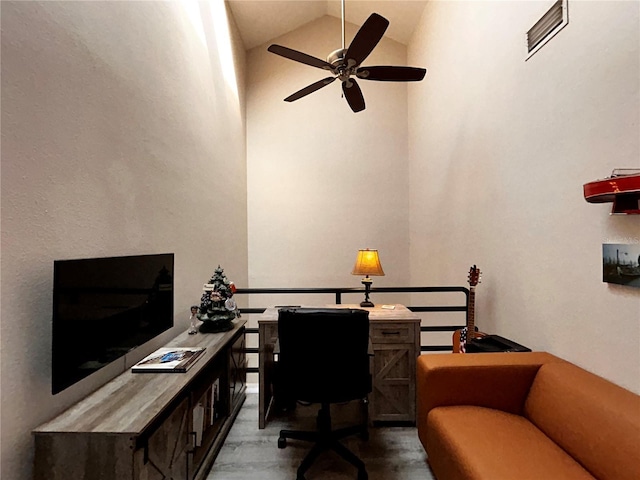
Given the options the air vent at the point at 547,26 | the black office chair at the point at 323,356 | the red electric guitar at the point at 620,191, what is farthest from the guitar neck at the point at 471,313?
the air vent at the point at 547,26

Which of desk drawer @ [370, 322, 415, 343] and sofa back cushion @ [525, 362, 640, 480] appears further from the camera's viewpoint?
desk drawer @ [370, 322, 415, 343]

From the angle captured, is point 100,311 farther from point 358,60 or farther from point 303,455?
point 358,60

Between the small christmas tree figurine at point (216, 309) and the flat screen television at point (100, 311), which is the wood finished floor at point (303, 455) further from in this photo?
the flat screen television at point (100, 311)

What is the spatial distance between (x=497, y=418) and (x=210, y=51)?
3.84m

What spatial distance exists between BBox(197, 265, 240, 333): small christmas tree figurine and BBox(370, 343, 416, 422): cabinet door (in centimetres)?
114

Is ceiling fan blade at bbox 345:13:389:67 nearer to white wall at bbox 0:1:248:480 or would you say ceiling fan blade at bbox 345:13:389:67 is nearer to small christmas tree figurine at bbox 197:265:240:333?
white wall at bbox 0:1:248:480

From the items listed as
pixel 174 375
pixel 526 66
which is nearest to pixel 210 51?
pixel 526 66

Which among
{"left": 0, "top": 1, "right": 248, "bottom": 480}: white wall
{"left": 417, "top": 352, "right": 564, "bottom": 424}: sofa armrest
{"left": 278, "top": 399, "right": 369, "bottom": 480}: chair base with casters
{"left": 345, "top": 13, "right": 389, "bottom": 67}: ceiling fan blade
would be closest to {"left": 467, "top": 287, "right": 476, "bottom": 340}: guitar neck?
{"left": 417, "top": 352, "right": 564, "bottom": 424}: sofa armrest

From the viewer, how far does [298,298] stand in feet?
16.4

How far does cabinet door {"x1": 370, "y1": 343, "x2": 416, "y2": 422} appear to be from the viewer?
8.49 feet

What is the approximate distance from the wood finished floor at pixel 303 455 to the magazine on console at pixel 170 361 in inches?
29.3

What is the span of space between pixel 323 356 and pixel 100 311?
115 cm

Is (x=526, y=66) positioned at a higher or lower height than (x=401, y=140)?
lower

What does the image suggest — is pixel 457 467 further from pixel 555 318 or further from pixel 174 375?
pixel 174 375
